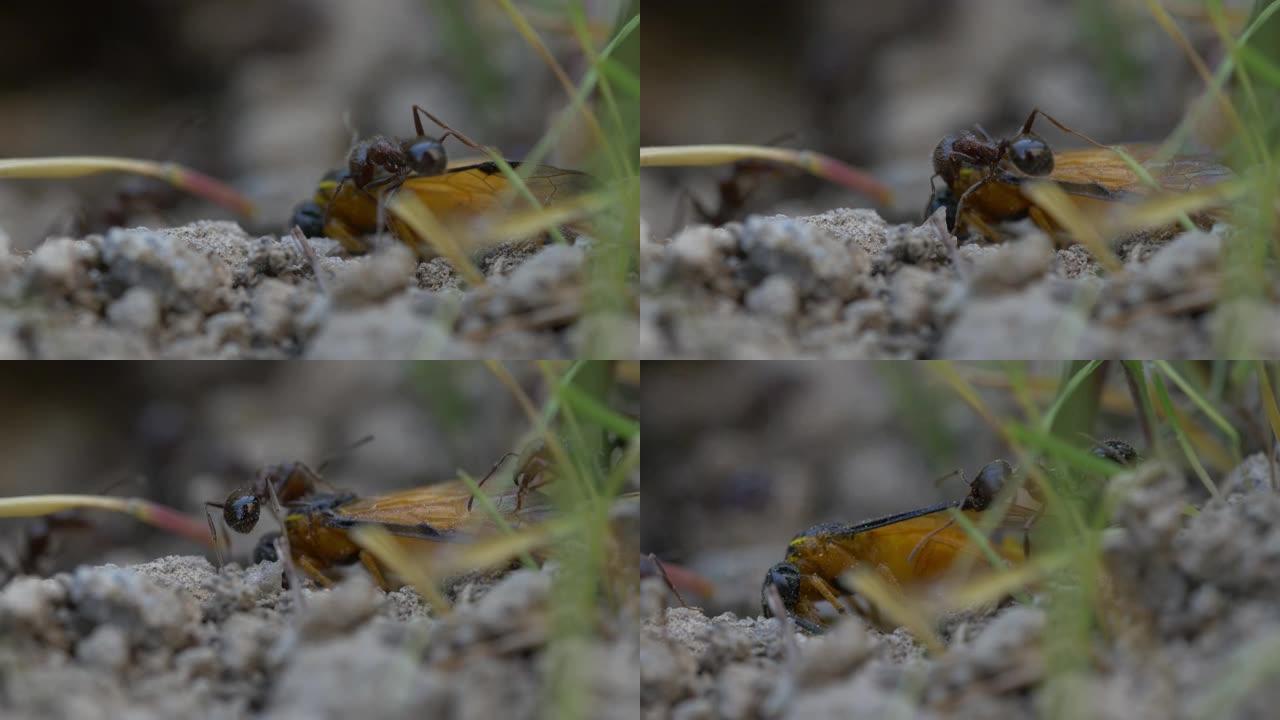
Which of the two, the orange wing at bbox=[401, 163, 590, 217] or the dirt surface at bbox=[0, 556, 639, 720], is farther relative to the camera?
the orange wing at bbox=[401, 163, 590, 217]

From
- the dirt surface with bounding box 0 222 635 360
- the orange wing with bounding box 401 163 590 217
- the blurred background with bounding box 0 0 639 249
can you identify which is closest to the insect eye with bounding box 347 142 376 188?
the orange wing with bounding box 401 163 590 217

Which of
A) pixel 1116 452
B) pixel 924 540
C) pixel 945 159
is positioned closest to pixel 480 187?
pixel 945 159

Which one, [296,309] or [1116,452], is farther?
[1116,452]

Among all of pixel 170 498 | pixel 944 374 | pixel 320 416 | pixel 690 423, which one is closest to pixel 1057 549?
pixel 944 374

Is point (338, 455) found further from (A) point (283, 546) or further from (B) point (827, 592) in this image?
(B) point (827, 592)

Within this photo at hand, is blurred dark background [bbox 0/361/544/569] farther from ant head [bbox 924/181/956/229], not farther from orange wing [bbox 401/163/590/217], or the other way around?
ant head [bbox 924/181/956/229]

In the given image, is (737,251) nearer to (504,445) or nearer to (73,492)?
(504,445)

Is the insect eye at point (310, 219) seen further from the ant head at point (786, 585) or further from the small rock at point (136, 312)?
the ant head at point (786, 585)
